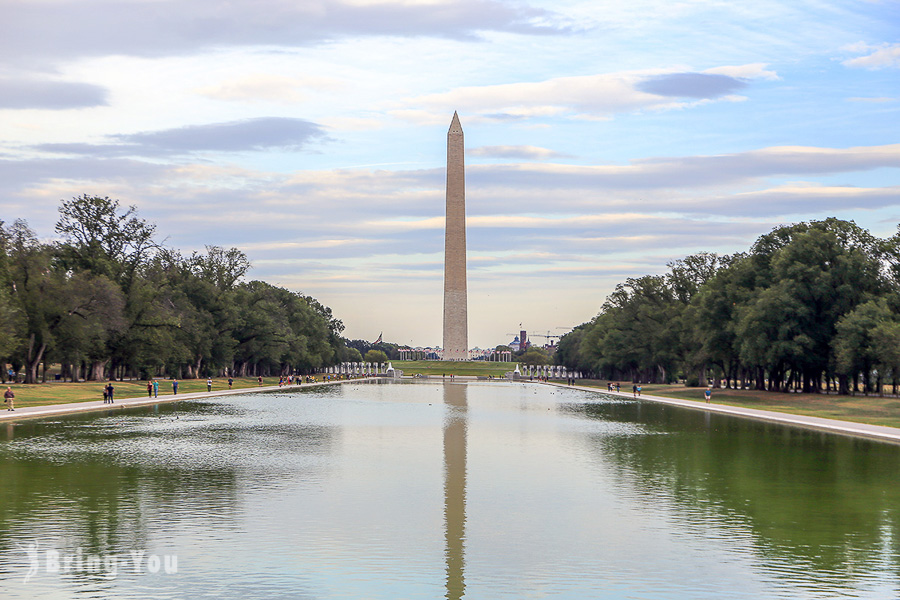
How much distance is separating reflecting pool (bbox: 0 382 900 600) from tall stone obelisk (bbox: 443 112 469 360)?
265ft

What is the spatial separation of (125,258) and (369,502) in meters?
65.1

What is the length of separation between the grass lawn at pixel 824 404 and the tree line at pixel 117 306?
45210 millimetres

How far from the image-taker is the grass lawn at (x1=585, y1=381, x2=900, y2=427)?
47.5m

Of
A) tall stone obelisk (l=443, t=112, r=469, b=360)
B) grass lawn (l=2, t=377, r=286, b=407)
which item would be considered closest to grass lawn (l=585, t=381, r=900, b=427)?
grass lawn (l=2, t=377, r=286, b=407)

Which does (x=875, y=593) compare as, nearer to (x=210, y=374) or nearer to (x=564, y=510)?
(x=564, y=510)

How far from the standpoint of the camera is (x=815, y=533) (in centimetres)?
1514

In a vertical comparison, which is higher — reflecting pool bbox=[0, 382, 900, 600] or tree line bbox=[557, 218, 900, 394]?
tree line bbox=[557, 218, 900, 394]

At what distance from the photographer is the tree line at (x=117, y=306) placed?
64.5m

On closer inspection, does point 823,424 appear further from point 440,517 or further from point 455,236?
point 455,236

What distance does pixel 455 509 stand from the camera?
55.5 feet

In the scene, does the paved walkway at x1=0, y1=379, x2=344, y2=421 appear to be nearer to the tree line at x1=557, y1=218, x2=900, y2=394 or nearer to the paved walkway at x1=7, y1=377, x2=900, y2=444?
the paved walkway at x1=7, y1=377, x2=900, y2=444

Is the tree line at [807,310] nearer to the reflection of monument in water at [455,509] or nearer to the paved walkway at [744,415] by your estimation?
the paved walkway at [744,415]

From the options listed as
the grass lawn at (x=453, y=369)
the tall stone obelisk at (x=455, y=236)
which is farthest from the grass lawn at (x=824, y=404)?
the grass lawn at (x=453, y=369)

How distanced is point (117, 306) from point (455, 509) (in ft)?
186
